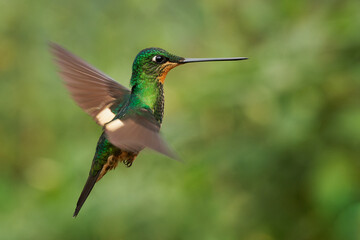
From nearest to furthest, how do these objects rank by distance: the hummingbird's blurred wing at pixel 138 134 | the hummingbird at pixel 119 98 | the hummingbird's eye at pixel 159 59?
the hummingbird's blurred wing at pixel 138 134 → the hummingbird at pixel 119 98 → the hummingbird's eye at pixel 159 59

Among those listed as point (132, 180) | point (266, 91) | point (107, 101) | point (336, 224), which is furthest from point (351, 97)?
point (107, 101)

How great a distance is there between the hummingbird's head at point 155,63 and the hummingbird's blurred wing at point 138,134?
11 centimetres

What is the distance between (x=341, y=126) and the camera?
247cm

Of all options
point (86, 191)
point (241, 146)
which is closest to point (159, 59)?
point (86, 191)

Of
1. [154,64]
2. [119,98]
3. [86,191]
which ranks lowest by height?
[86,191]

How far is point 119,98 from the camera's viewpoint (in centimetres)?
159

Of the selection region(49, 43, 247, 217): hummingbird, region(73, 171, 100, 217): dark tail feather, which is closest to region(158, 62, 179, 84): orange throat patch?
region(49, 43, 247, 217): hummingbird

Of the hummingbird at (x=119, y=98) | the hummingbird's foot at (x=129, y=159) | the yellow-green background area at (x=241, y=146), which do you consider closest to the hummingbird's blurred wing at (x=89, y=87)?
the hummingbird at (x=119, y=98)

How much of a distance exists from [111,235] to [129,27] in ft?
3.59

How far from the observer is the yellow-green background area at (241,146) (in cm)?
251

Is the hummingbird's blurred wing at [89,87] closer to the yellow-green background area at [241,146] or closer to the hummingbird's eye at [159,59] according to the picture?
the hummingbird's eye at [159,59]

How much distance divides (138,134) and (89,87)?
1.31 ft

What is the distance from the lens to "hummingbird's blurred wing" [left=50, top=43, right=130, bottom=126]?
141 cm

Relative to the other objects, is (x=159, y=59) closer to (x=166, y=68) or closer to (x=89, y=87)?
(x=166, y=68)
